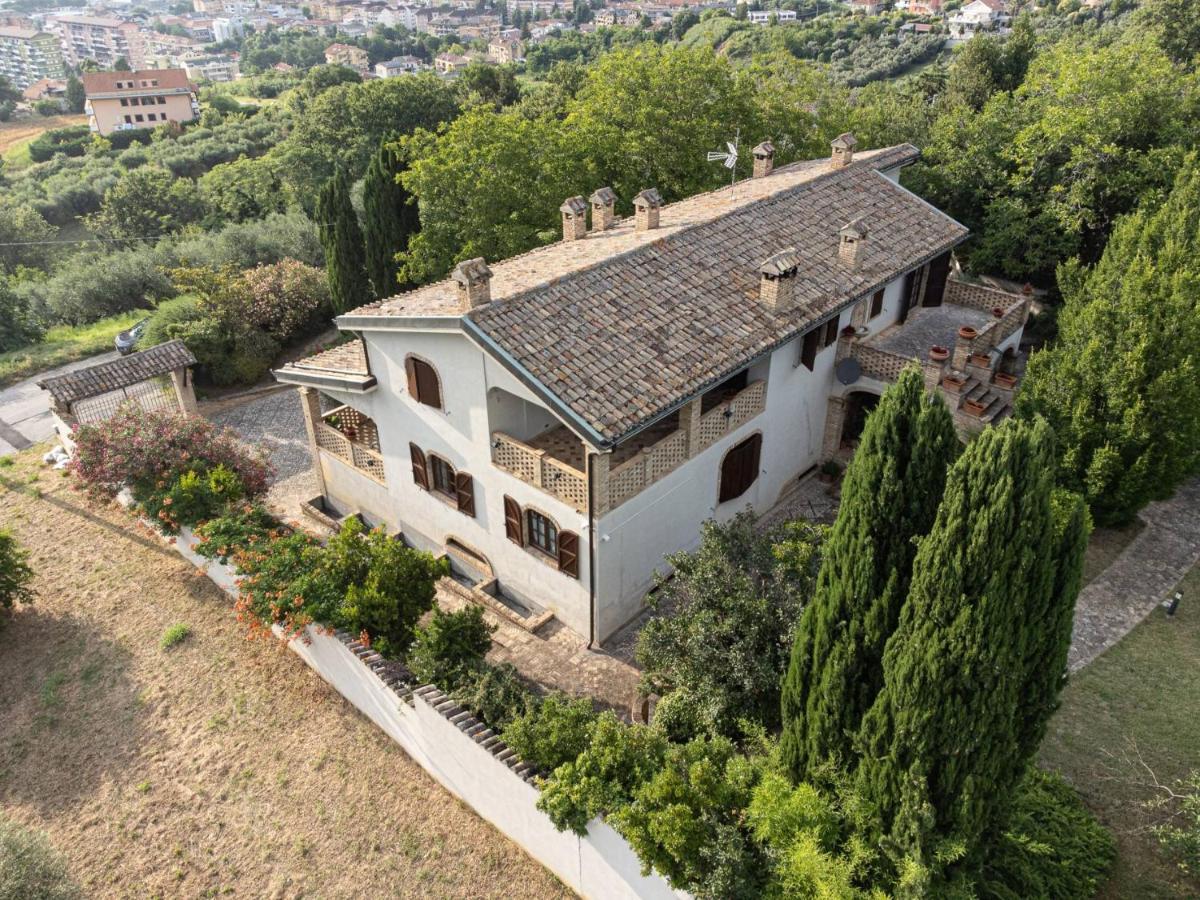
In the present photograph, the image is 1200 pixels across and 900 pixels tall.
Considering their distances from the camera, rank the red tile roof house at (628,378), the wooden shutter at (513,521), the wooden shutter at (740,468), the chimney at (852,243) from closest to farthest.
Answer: the red tile roof house at (628,378) → the wooden shutter at (513,521) → the wooden shutter at (740,468) → the chimney at (852,243)

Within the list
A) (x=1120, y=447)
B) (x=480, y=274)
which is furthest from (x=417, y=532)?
(x=1120, y=447)

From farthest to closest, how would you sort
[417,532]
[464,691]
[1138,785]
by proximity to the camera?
[417,532] → [464,691] → [1138,785]

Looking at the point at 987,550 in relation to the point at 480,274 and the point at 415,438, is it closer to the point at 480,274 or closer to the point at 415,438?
the point at 480,274

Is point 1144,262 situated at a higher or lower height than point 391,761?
higher

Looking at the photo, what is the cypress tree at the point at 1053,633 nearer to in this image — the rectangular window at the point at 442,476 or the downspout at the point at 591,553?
the downspout at the point at 591,553

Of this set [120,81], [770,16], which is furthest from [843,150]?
[770,16]

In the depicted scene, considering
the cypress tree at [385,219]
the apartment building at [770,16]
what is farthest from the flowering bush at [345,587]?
the apartment building at [770,16]
